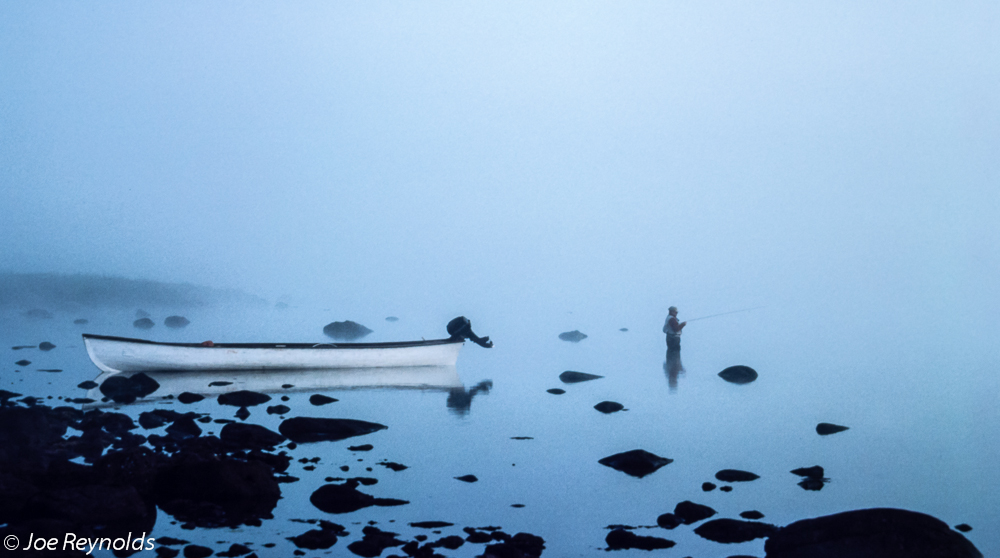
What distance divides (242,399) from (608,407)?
11.9 m

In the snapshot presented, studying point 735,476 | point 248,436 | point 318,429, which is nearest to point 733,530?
point 735,476

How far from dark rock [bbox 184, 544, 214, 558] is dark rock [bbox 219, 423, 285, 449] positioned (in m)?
5.52

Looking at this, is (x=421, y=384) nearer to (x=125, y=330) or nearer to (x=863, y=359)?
(x=863, y=359)

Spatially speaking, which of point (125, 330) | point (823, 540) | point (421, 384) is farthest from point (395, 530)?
point (125, 330)

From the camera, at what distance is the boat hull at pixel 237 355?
25.8 m

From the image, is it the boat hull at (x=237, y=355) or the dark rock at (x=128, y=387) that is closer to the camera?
the dark rock at (x=128, y=387)

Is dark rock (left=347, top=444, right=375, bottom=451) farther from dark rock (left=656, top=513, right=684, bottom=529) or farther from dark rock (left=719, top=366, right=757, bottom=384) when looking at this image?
dark rock (left=719, top=366, right=757, bottom=384)

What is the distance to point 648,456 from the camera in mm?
16531

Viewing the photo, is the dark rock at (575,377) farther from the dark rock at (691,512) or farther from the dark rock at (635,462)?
the dark rock at (691,512)

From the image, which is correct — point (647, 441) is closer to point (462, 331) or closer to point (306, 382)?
point (462, 331)

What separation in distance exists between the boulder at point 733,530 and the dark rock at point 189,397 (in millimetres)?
16563

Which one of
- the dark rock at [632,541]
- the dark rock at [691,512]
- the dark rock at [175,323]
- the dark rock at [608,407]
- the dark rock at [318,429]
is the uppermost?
the dark rock at [175,323]

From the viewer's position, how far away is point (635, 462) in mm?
16375

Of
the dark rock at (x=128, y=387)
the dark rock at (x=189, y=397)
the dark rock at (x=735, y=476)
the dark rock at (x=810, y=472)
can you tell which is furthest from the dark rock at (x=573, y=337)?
the dark rock at (x=735, y=476)
